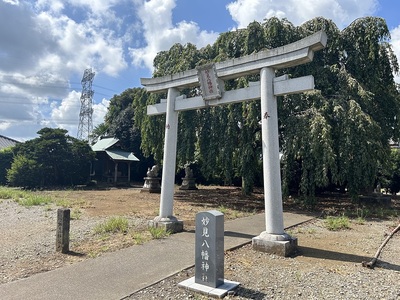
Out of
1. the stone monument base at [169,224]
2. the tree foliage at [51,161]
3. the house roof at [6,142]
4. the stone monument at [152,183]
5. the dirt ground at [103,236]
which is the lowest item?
the dirt ground at [103,236]

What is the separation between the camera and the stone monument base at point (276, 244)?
16.9 feet

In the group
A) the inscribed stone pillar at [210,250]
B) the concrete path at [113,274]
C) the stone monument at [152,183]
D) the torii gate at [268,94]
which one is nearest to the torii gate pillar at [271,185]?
the torii gate at [268,94]

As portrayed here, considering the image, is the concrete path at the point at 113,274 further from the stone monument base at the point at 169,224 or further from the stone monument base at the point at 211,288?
the stone monument base at the point at 169,224

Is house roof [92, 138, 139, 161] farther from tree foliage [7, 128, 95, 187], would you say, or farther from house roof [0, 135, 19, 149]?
house roof [0, 135, 19, 149]

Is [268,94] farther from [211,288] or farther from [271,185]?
[211,288]

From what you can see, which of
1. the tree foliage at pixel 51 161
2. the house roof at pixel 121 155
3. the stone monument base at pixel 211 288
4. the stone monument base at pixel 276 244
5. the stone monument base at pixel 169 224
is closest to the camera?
the stone monument base at pixel 211 288

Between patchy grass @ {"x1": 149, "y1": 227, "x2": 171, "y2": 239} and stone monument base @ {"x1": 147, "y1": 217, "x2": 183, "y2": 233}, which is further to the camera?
stone monument base @ {"x1": 147, "y1": 217, "x2": 183, "y2": 233}

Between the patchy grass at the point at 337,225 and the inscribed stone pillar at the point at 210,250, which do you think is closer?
the inscribed stone pillar at the point at 210,250

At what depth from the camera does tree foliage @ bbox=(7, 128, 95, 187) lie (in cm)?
1833

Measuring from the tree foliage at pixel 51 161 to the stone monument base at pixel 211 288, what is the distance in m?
17.6

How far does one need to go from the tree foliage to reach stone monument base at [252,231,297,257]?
1701 centimetres

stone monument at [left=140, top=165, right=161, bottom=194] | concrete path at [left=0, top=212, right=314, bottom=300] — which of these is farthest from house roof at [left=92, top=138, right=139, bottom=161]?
concrete path at [left=0, top=212, right=314, bottom=300]

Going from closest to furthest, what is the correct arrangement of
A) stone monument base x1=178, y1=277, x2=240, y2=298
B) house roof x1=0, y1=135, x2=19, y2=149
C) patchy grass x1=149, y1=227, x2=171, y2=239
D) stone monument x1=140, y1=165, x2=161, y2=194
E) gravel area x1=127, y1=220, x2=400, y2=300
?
stone monument base x1=178, y1=277, x2=240, y2=298 < gravel area x1=127, y1=220, x2=400, y2=300 < patchy grass x1=149, y1=227, x2=171, y2=239 < stone monument x1=140, y1=165, x2=161, y2=194 < house roof x1=0, y1=135, x2=19, y2=149

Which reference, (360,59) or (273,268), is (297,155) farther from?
(273,268)
